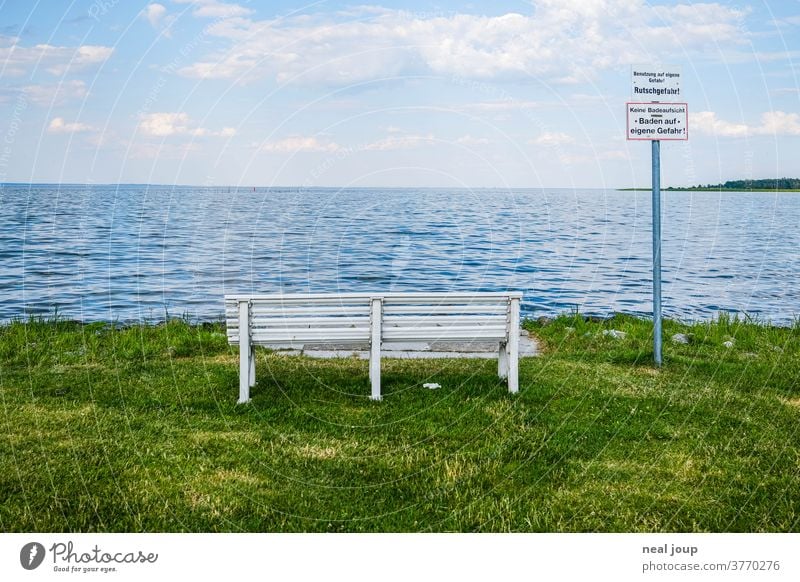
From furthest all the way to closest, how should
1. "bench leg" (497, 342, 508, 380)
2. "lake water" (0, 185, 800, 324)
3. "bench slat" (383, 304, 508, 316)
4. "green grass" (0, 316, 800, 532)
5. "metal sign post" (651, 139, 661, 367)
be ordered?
"lake water" (0, 185, 800, 324), "metal sign post" (651, 139, 661, 367), "bench leg" (497, 342, 508, 380), "bench slat" (383, 304, 508, 316), "green grass" (0, 316, 800, 532)

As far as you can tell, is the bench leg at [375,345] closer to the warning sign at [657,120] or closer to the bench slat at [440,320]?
the bench slat at [440,320]

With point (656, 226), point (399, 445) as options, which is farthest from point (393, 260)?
point (399, 445)

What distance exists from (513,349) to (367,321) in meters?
1.32

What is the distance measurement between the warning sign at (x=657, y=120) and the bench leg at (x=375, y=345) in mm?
3083

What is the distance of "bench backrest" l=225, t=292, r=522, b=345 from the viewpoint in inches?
293

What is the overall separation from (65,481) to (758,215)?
48.1m

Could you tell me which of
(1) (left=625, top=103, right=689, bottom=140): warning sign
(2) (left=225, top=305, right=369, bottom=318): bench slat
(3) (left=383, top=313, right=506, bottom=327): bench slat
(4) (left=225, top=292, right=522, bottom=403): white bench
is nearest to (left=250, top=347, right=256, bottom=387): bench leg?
(4) (left=225, top=292, right=522, bottom=403): white bench

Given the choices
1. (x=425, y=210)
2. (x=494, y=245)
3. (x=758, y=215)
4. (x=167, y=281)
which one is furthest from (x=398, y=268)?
(x=758, y=215)

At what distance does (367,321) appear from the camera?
7.58m

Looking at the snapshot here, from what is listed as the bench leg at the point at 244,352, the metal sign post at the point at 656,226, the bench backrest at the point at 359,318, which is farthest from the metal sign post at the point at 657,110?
the bench leg at the point at 244,352

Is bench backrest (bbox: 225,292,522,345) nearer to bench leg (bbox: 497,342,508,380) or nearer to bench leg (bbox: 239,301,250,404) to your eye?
bench leg (bbox: 239,301,250,404)

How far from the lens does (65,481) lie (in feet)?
18.0

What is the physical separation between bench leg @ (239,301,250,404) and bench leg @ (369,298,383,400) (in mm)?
1066

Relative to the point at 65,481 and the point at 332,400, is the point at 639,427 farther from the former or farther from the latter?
the point at 65,481
